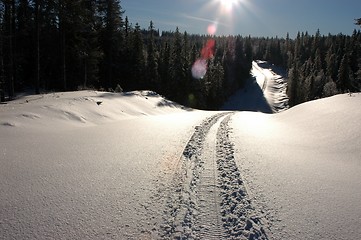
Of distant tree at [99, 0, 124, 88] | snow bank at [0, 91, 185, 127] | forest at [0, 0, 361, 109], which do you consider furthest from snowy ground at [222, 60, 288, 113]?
snow bank at [0, 91, 185, 127]

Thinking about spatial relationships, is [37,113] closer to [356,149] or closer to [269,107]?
[356,149]

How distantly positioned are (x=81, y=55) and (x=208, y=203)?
98.2ft

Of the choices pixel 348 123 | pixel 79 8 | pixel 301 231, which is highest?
pixel 79 8

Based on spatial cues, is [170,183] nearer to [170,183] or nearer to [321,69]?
[170,183]

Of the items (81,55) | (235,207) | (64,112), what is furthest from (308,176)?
(81,55)

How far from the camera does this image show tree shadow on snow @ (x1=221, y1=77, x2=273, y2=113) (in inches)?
3418

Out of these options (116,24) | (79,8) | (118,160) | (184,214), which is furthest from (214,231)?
(116,24)

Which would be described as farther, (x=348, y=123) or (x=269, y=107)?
(x=269, y=107)

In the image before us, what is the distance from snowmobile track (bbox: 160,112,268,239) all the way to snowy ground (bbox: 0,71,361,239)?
0.02 metres

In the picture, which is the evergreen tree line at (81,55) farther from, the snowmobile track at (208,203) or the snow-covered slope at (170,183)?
the snowmobile track at (208,203)

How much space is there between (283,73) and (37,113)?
15798 centimetres

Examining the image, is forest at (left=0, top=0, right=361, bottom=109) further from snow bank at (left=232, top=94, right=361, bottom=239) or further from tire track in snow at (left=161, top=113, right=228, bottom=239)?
tire track in snow at (left=161, top=113, right=228, bottom=239)

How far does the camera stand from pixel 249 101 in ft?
317

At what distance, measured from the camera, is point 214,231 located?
486 centimetres
